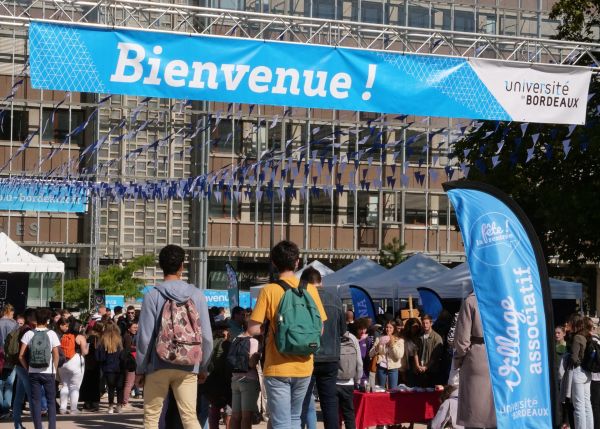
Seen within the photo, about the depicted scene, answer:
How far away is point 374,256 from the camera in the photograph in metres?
57.5

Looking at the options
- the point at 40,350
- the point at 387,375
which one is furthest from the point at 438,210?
the point at 40,350

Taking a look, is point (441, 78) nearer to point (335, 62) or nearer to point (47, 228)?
point (335, 62)

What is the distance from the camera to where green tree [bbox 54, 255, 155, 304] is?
45.8 metres

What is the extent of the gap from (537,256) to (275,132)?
4505 cm

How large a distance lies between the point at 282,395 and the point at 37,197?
29601 mm

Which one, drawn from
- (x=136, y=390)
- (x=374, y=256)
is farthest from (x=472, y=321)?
(x=374, y=256)

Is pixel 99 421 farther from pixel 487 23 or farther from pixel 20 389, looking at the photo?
pixel 487 23

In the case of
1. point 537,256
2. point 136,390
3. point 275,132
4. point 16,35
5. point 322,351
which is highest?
point 16,35

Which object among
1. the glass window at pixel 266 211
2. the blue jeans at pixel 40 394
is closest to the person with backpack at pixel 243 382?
the blue jeans at pixel 40 394

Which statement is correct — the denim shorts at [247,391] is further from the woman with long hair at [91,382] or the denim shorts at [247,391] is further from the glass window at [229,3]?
the glass window at [229,3]

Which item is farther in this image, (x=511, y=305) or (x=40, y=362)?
(x=40, y=362)

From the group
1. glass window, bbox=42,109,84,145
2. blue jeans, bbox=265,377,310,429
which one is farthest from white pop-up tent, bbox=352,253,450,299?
glass window, bbox=42,109,84,145

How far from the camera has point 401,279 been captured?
29.5 meters

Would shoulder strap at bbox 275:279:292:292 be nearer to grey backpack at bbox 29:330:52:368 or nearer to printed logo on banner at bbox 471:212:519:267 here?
printed logo on banner at bbox 471:212:519:267
